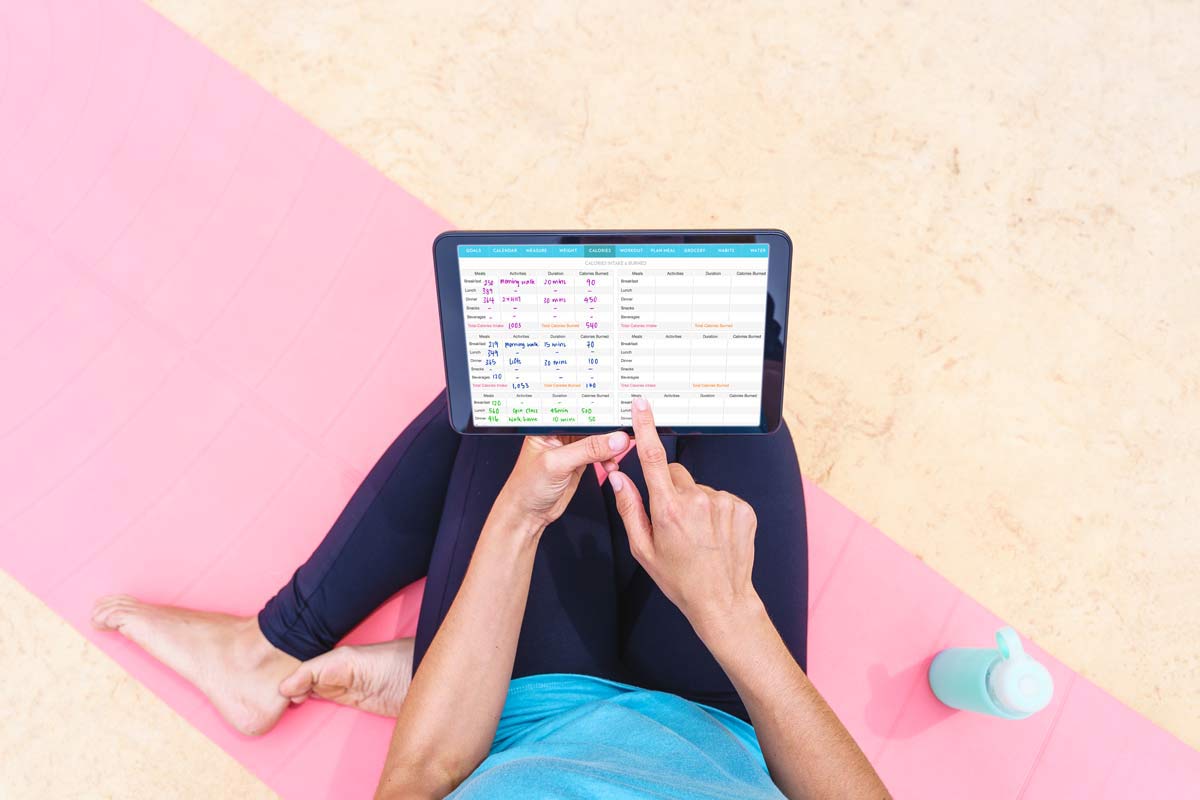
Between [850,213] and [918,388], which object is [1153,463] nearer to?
[918,388]

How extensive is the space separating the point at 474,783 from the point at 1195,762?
1.00 m

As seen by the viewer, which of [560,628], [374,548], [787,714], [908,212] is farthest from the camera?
[908,212]

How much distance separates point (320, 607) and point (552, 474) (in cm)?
47

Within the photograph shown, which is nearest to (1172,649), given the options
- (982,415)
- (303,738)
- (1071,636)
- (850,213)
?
(1071,636)

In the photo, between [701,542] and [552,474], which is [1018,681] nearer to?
[701,542]

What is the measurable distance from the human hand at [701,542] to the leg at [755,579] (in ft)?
0.53

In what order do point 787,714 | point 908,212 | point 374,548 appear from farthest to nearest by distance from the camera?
1. point 908,212
2. point 374,548
3. point 787,714

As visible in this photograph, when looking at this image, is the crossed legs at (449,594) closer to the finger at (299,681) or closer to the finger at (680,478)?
the finger at (299,681)

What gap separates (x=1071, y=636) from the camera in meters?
1.01

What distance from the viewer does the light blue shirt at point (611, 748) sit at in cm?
53

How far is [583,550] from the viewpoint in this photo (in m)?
0.79

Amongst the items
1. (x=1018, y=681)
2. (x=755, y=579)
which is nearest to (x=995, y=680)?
(x=1018, y=681)

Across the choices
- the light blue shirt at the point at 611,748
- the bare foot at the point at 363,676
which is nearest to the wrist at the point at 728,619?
the light blue shirt at the point at 611,748

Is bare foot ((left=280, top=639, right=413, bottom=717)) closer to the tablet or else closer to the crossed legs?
the crossed legs
